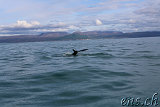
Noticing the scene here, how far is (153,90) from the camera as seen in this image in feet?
30.5

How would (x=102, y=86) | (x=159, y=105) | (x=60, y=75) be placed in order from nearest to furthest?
(x=159, y=105) < (x=102, y=86) < (x=60, y=75)

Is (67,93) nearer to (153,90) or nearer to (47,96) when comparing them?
(47,96)

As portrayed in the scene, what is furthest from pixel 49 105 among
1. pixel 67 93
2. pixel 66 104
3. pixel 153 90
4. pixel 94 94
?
pixel 153 90

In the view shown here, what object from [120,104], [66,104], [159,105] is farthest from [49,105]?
[159,105]

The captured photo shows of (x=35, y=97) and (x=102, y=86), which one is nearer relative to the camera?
(x=35, y=97)

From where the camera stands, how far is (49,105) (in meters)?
7.89

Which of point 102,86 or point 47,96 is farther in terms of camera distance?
point 102,86

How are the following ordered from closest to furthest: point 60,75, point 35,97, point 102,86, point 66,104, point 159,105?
point 159,105
point 66,104
point 35,97
point 102,86
point 60,75

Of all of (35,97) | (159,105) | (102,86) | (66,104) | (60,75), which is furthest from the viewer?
(60,75)

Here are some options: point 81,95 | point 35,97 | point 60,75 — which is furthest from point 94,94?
point 60,75

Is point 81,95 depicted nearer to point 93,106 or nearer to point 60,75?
point 93,106

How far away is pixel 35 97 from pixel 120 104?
13.5ft

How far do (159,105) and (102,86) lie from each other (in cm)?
360

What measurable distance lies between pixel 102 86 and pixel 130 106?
2927 millimetres
